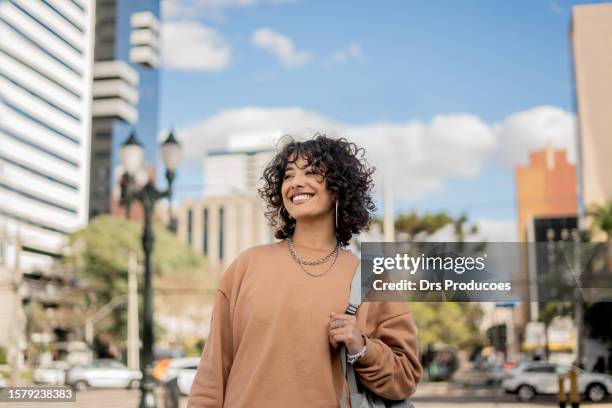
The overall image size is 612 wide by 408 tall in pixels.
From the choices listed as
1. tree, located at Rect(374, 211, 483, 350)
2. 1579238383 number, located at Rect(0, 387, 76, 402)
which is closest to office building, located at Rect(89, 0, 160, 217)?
tree, located at Rect(374, 211, 483, 350)

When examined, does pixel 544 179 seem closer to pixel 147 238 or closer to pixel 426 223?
pixel 426 223

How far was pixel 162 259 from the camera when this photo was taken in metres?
41.5

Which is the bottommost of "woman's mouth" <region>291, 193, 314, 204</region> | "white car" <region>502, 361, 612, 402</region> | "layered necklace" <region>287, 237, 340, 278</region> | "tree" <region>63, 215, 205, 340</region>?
"white car" <region>502, 361, 612, 402</region>

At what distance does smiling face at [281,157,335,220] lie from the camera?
2227mm

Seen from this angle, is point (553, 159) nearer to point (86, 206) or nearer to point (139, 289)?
point (86, 206)

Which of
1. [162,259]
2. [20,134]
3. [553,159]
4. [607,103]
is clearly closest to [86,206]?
[20,134]

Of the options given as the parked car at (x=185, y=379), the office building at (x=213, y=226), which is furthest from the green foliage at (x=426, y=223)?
the office building at (x=213, y=226)

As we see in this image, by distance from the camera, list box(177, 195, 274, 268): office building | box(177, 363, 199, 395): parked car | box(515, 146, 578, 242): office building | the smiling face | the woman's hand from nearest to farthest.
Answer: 1. the woman's hand
2. the smiling face
3. box(177, 363, 199, 395): parked car
4. box(515, 146, 578, 242): office building
5. box(177, 195, 274, 268): office building

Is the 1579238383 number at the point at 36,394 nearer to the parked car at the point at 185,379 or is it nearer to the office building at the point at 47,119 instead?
the parked car at the point at 185,379

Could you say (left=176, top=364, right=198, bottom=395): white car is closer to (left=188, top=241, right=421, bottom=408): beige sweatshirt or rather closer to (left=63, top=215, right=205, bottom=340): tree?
(left=188, top=241, right=421, bottom=408): beige sweatshirt

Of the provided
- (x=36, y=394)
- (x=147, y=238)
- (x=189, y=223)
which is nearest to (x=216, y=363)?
(x=36, y=394)

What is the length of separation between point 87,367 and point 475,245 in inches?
1002

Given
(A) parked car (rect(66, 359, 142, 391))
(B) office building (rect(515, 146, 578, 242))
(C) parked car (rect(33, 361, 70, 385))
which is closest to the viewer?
(A) parked car (rect(66, 359, 142, 391))

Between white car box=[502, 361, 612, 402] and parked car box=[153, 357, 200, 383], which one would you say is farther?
white car box=[502, 361, 612, 402]
